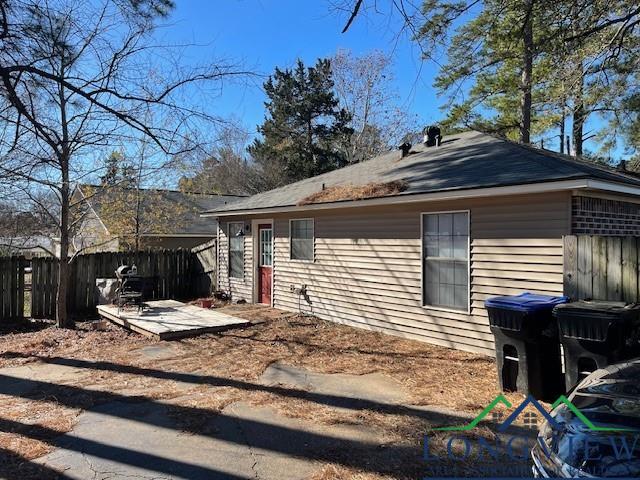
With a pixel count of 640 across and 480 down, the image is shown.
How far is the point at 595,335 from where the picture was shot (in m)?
3.95

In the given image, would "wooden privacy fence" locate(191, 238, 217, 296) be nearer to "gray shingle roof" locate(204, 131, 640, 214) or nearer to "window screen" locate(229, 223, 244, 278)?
"window screen" locate(229, 223, 244, 278)

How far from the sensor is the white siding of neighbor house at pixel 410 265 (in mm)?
5996

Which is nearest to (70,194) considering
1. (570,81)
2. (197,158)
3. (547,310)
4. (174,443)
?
(197,158)

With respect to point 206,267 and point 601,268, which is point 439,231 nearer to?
point 601,268

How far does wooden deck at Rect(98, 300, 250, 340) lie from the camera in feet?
26.1

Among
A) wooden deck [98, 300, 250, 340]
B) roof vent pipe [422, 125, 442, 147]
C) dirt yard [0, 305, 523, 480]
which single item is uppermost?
roof vent pipe [422, 125, 442, 147]

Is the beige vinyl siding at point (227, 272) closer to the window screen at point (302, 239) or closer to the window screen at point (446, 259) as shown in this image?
the window screen at point (302, 239)

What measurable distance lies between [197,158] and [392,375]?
3.71m

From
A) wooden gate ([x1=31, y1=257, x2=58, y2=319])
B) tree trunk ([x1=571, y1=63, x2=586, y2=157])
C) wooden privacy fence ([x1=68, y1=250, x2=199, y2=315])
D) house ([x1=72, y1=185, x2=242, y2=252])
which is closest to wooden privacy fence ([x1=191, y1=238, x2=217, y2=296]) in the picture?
wooden privacy fence ([x1=68, y1=250, x2=199, y2=315])

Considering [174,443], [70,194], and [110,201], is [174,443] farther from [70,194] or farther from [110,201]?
[110,201]

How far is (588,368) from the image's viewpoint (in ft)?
13.2

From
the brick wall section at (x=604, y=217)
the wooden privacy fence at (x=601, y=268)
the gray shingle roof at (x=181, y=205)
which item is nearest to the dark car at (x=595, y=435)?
the wooden privacy fence at (x=601, y=268)

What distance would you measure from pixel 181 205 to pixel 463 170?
14.0m

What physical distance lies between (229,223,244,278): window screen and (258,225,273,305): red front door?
794mm
